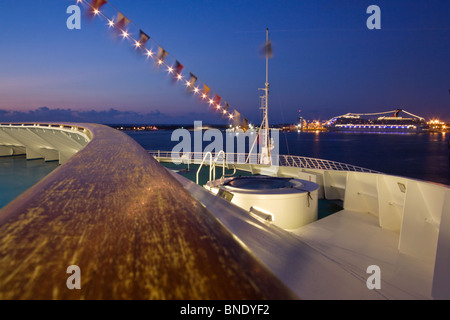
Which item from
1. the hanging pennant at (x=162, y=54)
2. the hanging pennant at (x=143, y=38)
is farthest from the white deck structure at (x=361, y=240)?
the hanging pennant at (x=143, y=38)

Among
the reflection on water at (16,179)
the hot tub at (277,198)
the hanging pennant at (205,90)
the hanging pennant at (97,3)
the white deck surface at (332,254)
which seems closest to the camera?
the white deck surface at (332,254)

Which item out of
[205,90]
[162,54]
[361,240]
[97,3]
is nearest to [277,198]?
[361,240]

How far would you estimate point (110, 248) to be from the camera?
592 millimetres

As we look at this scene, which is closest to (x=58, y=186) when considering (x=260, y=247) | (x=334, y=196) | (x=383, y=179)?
(x=260, y=247)

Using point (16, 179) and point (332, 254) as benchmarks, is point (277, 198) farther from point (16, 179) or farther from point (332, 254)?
point (16, 179)

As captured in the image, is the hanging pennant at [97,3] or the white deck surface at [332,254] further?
the hanging pennant at [97,3]

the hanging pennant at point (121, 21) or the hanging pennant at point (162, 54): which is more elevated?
the hanging pennant at point (121, 21)

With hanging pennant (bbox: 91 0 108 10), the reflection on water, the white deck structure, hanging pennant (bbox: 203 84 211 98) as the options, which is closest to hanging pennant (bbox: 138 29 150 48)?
hanging pennant (bbox: 91 0 108 10)

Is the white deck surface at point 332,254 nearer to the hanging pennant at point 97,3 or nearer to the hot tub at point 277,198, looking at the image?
the hot tub at point 277,198

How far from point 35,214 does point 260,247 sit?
0.87 meters

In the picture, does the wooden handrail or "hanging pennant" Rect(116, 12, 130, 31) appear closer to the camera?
the wooden handrail

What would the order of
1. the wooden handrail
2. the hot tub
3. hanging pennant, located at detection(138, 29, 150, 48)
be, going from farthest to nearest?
1. hanging pennant, located at detection(138, 29, 150, 48)
2. the hot tub
3. the wooden handrail

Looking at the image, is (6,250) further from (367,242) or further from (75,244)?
(367,242)

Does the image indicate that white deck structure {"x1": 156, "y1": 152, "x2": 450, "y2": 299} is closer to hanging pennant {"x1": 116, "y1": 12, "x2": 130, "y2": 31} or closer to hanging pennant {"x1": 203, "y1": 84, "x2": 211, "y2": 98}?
hanging pennant {"x1": 203, "y1": 84, "x2": 211, "y2": 98}
